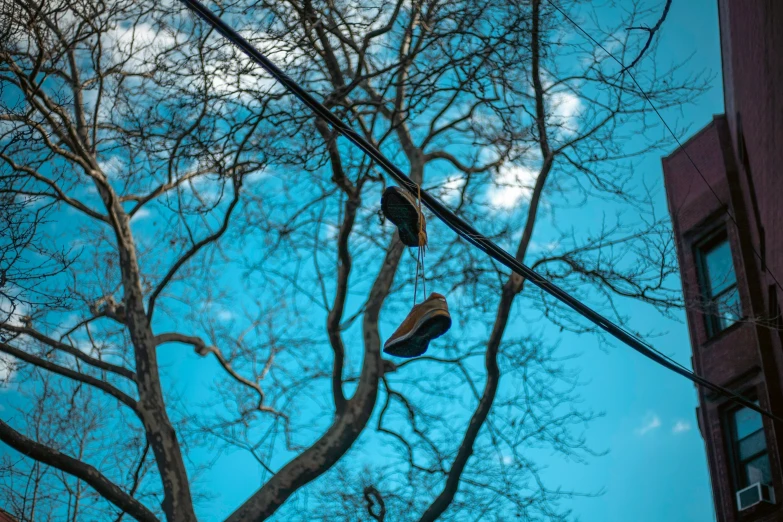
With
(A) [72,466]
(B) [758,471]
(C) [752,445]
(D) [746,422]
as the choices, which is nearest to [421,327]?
(A) [72,466]

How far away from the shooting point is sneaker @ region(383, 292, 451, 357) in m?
5.74

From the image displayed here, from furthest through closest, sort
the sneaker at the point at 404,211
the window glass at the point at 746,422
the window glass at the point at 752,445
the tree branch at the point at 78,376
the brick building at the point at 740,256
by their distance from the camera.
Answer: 1. the window glass at the point at 746,422
2. the window glass at the point at 752,445
3. the tree branch at the point at 78,376
4. the brick building at the point at 740,256
5. the sneaker at the point at 404,211

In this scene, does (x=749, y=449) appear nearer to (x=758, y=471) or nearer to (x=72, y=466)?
(x=758, y=471)

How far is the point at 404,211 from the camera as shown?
18.2 ft

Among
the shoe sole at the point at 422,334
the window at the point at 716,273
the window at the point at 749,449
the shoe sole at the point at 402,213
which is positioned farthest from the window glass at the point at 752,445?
the shoe sole at the point at 402,213

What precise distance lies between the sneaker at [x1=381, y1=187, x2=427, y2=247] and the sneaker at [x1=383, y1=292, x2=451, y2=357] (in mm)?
459

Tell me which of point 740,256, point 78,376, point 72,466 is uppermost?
point 740,256

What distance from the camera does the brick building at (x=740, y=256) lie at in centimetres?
916

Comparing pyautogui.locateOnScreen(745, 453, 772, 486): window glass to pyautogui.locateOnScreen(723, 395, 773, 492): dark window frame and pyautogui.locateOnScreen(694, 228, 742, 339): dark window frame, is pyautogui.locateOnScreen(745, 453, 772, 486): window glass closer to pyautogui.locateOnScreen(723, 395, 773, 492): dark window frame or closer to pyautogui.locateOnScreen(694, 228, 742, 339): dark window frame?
pyautogui.locateOnScreen(723, 395, 773, 492): dark window frame

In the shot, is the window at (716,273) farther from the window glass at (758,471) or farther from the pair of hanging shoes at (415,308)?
the pair of hanging shoes at (415,308)

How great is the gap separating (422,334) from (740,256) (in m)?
9.11

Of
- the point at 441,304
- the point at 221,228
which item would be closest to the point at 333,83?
the point at 221,228

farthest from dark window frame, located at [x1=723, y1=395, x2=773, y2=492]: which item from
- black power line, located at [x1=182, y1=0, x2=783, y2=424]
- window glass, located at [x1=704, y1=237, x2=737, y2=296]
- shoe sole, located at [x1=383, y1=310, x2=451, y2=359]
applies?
shoe sole, located at [x1=383, y1=310, x2=451, y2=359]

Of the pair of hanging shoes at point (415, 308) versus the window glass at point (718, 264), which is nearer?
the pair of hanging shoes at point (415, 308)
